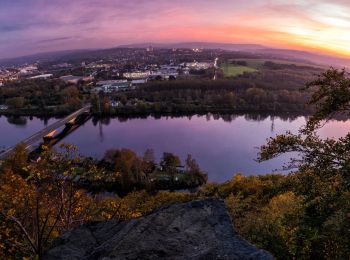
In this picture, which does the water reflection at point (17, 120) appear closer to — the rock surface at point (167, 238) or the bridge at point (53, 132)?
the bridge at point (53, 132)

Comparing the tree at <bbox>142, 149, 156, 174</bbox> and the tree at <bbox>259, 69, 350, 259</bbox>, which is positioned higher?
the tree at <bbox>259, 69, 350, 259</bbox>

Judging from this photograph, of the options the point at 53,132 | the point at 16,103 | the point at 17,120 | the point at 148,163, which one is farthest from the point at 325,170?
the point at 16,103

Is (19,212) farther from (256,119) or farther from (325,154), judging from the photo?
(256,119)

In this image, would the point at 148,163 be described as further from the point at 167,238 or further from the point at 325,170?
the point at 167,238

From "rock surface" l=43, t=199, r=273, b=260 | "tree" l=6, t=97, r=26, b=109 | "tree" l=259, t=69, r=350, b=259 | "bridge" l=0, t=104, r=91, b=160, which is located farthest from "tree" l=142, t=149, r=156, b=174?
"tree" l=6, t=97, r=26, b=109

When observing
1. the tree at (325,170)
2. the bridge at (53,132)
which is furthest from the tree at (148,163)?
the tree at (325,170)

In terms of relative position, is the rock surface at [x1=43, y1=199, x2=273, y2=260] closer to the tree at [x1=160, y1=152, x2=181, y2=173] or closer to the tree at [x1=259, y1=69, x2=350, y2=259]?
the tree at [x1=259, y1=69, x2=350, y2=259]
